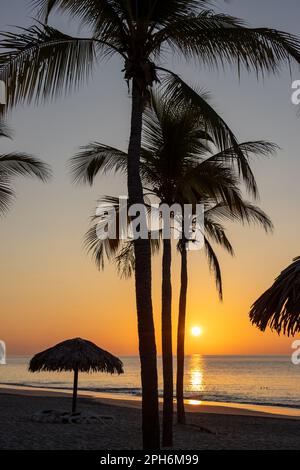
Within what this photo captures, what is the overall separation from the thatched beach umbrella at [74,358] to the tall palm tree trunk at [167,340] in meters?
5.35

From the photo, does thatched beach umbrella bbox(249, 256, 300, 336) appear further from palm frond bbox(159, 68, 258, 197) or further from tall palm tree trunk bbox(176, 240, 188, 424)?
tall palm tree trunk bbox(176, 240, 188, 424)

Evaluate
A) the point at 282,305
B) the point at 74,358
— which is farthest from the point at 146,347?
the point at 74,358

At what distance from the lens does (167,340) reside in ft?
48.6

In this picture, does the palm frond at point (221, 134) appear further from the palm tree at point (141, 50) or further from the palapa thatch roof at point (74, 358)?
the palapa thatch roof at point (74, 358)

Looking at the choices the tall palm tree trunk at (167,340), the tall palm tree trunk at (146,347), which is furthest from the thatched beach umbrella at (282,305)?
the tall palm tree trunk at (167,340)

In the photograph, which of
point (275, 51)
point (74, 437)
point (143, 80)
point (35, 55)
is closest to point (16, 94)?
point (35, 55)

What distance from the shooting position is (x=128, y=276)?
21.1 meters

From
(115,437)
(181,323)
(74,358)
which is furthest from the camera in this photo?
(74,358)

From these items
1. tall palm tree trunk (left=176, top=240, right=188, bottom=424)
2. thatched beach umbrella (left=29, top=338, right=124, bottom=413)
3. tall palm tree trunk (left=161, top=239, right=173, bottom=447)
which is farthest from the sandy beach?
thatched beach umbrella (left=29, top=338, right=124, bottom=413)

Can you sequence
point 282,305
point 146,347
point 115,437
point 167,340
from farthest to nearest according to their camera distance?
point 115,437 → point 167,340 → point 146,347 → point 282,305

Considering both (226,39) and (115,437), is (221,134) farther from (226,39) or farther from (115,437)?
(115,437)

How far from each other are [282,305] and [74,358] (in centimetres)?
1232

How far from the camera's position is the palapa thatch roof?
775 inches

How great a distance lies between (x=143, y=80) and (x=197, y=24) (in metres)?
1.28
